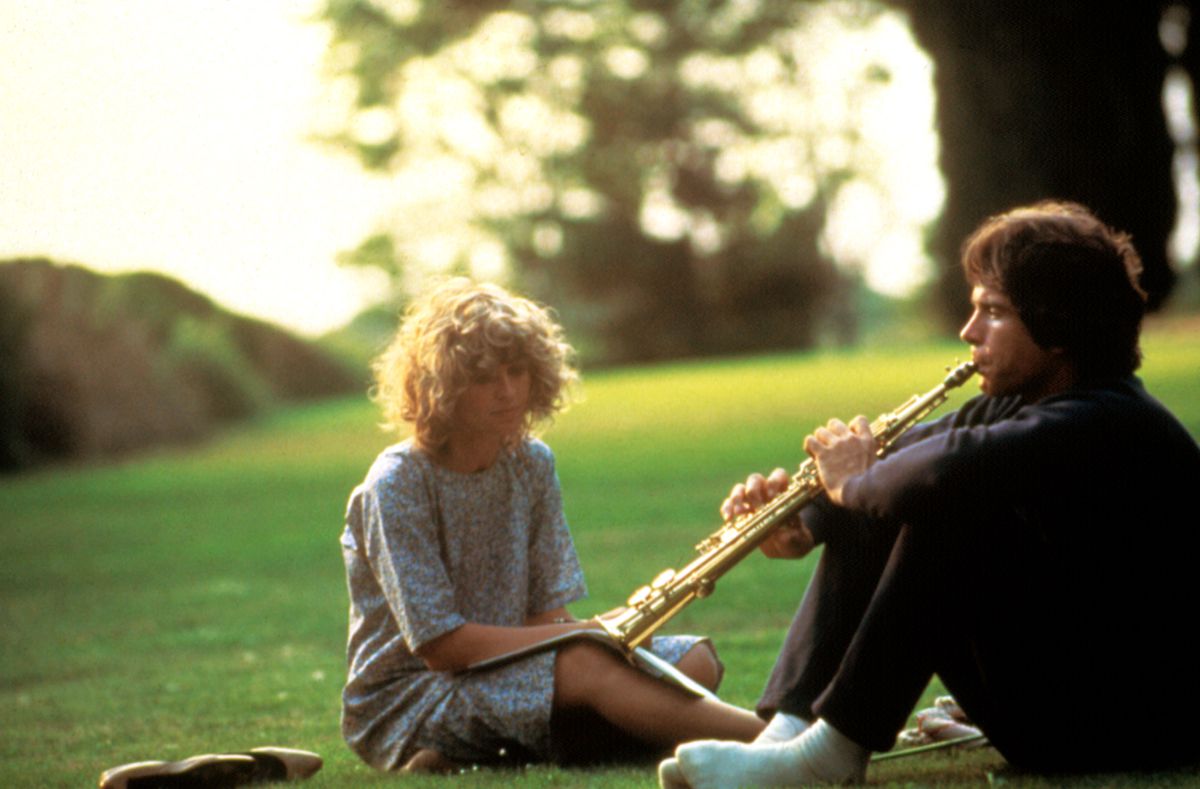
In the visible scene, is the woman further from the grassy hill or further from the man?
the grassy hill

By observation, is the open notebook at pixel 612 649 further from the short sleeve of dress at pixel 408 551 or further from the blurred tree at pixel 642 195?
the blurred tree at pixel 642 195

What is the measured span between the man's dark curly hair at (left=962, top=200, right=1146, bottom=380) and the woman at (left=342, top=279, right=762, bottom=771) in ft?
4.51

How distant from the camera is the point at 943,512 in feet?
13.1

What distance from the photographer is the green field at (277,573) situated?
603cm

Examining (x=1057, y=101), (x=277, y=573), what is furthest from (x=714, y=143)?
(x=277, y=573)

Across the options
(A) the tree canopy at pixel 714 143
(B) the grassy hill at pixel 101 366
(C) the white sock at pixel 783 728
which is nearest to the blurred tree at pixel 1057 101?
(A) the tree canopy at pixel 714 143

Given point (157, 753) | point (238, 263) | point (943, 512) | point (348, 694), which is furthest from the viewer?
point (238, 263)

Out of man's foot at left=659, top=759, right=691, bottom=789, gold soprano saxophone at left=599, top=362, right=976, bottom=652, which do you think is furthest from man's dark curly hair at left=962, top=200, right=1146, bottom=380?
man's foot at left=659, top=759, right=691, bottom=789

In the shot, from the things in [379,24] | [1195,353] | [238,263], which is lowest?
[1195,353]

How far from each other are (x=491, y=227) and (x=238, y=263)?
40429 mm

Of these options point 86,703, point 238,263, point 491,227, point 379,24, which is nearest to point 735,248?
point 491,227

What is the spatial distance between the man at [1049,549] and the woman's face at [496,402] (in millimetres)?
1163

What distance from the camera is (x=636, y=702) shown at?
190 inches

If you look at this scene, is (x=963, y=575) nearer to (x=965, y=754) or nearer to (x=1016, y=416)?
(x=1016, y=416)
